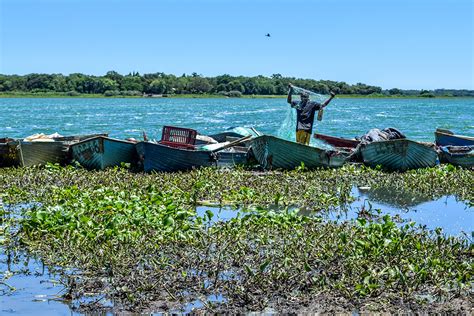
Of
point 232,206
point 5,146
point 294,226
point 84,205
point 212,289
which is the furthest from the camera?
point 5,146

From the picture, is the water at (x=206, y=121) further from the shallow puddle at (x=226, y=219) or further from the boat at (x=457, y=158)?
the shallow puddle at (x=226, y=219)

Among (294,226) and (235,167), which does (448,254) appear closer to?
(294,226)

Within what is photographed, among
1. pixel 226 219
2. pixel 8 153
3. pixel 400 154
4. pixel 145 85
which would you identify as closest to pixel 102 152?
pixel 8 153

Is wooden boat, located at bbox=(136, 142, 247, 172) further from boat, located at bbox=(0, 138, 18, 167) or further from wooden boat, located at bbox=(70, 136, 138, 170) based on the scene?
boat, located at bbox=(0, 138, 18, 167)

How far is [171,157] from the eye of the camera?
18.7 metres

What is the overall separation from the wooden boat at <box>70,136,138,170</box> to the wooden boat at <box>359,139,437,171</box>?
6527 millimetres

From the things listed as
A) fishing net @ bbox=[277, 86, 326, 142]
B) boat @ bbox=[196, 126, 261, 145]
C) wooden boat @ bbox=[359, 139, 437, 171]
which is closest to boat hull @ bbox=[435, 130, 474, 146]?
wooden boat @ bbox=[359, 139, 437, 171]

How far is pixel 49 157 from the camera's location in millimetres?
19375

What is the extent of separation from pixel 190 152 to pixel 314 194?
14.6 ft

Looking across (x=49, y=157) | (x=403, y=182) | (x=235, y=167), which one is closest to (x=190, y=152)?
(x=235, y=167)

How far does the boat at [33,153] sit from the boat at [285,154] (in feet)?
17.0

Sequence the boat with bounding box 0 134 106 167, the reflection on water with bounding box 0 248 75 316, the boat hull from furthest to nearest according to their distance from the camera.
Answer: the boat hull < the boat with bounding box 0 134 106 167 < the reflection on water with bounding box 0 248 75 316

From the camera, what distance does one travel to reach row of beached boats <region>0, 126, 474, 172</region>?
18781 mm

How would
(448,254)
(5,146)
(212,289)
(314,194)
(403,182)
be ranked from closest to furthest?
(212,289), (448,254), (314,194), (403,182), (5,146)
